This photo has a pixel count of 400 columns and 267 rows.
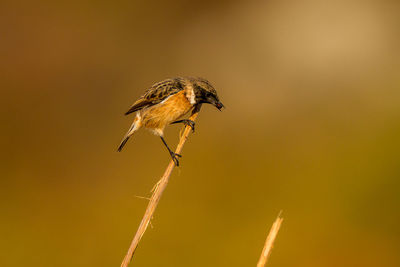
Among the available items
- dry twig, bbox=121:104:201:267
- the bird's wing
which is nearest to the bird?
the bird's wing

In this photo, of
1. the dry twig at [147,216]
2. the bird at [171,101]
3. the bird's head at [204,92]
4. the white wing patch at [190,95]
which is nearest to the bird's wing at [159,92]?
the bird at [171,101]

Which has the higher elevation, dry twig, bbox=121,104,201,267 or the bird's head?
the bird's head

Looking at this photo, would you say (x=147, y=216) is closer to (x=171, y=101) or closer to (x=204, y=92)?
(x=204, y=92)

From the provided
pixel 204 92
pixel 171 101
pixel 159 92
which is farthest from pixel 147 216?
pixel 159 92

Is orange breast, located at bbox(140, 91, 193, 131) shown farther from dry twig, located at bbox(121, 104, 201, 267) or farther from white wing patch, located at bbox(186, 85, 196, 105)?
dry twig, located at bbox(121, 104, 201, 267)

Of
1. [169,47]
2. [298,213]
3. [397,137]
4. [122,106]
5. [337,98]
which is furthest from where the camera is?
[169,47]

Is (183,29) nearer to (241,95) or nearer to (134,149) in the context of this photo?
(241,95)

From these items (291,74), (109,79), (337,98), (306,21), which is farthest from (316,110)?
(109,79)
